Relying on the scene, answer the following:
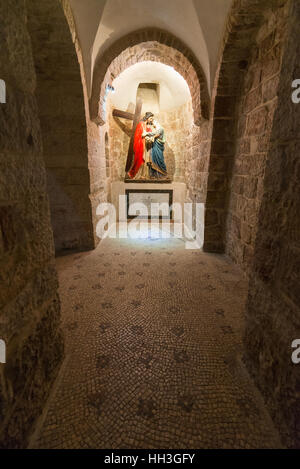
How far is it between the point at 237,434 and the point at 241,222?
7.14ft

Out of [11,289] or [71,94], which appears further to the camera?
[71,94]

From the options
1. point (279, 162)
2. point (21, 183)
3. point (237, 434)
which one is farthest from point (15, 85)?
point (237, 434)

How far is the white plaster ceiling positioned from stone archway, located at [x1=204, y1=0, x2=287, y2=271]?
316cm

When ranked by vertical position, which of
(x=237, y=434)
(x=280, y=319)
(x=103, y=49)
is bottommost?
(x=237, y=434)

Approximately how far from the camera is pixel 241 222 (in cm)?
275

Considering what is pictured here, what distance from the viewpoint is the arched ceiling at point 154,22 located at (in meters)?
2.49

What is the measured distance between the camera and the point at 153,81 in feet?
20.0

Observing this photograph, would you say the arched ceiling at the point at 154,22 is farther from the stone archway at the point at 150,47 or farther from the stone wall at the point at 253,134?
the stone wall at the point at 253,134

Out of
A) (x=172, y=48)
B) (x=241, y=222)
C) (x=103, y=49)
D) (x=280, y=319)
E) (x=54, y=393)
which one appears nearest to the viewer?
(x=280, y=319)

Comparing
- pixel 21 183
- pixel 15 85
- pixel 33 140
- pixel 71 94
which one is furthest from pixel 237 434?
pixel 71 94

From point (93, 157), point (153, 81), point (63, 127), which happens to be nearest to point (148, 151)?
point (153, 81)

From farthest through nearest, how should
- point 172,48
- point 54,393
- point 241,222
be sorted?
point 172,48
point 241,222
point 54,393

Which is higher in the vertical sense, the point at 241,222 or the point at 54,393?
the point at 241,222

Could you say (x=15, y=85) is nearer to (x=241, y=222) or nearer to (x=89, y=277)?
(x=89, y=277)
